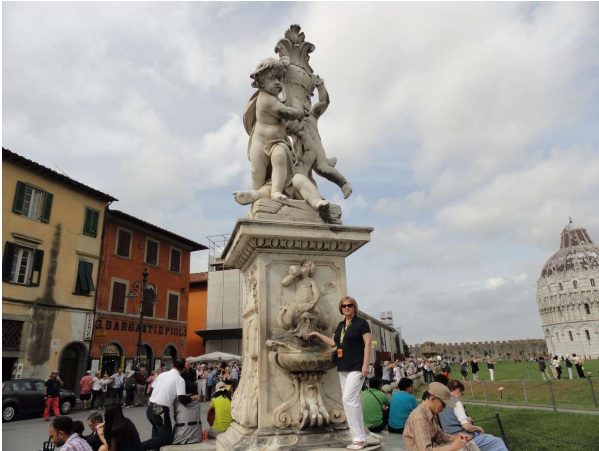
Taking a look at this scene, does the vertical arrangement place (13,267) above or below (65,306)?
above

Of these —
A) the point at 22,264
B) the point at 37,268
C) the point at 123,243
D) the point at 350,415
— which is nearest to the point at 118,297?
the point at 123,243

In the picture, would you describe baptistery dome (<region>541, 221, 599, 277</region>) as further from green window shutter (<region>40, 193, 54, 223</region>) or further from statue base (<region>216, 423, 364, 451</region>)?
statue base (<region>216, 423, 364, 451</region>)

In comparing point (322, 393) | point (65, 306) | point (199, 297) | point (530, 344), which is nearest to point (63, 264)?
point (65, 306)

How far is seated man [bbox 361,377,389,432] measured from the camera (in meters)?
6.59

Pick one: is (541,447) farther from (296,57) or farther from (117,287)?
(117,287)

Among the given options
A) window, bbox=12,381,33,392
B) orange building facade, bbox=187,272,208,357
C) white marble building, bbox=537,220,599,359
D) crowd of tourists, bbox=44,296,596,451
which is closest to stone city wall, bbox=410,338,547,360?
white marble building, bbox=537,220,599,359

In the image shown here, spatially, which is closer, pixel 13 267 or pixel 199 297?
pixel 13 267

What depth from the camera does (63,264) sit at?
23.5 meters

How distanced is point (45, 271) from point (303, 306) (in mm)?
22236

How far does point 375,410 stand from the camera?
6645mm

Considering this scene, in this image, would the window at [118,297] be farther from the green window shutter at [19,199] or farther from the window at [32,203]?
the green window shutter at [19,199]

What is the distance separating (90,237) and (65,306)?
4.39m

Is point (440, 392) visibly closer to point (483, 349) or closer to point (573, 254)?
point (483, 349)

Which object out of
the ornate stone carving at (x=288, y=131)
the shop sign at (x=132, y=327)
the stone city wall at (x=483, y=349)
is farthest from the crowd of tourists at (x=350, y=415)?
the stone city wall at (x=483, y=349)
